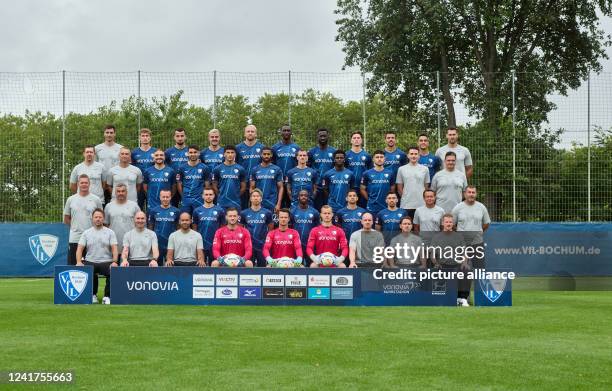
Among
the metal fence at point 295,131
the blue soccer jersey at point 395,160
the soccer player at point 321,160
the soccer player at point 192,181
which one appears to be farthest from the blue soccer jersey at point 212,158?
the metal fence at point 295,131

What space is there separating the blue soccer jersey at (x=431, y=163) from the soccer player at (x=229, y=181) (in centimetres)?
315

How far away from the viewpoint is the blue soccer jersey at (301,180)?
13.8 m

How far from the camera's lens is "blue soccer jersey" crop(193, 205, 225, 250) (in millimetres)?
13477

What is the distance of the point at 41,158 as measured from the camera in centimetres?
2005

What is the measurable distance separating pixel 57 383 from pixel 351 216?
7.98m

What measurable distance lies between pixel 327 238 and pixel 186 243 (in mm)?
2214

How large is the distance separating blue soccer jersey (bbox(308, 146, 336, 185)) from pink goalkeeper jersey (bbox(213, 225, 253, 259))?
2.17 metres

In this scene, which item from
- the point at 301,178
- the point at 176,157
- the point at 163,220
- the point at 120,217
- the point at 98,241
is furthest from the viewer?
the point at 176,157

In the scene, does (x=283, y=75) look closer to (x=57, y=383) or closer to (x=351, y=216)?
(x=351, y=216)

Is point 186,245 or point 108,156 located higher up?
point 108,156

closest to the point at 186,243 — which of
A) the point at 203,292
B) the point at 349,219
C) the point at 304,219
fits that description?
the point at 203,292

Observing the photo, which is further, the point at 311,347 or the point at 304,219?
the point at 304,219

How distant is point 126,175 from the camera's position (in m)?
13.7

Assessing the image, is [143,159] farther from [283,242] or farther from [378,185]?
[378,185]
